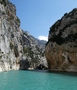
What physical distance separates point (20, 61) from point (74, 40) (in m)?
40.6

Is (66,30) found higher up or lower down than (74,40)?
higher up

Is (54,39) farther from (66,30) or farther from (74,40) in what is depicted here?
(74,40)

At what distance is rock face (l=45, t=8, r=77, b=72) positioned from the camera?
64.8 m

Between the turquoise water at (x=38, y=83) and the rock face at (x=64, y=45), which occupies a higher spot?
the rock face at (x=64, y=45)

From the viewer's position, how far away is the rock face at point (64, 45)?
64750mm

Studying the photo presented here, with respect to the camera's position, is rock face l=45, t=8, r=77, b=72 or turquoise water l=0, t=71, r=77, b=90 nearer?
turquoise water l=0, t=71, r=77, b=90

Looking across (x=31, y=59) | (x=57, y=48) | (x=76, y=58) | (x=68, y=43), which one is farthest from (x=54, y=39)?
(x=31, y=59)

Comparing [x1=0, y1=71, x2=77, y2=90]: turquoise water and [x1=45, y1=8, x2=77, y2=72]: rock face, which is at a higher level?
[x1=45, y1=8, x2=77, y2=72]: rock face

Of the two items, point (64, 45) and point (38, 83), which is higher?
point (64, 45)

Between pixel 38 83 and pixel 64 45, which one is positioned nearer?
pixel 38 83

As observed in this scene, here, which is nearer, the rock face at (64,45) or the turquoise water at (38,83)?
the turquoise water at (38,83)

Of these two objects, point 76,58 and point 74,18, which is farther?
point 74,18

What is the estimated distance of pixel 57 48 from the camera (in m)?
70.8

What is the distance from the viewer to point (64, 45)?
2638 inches
